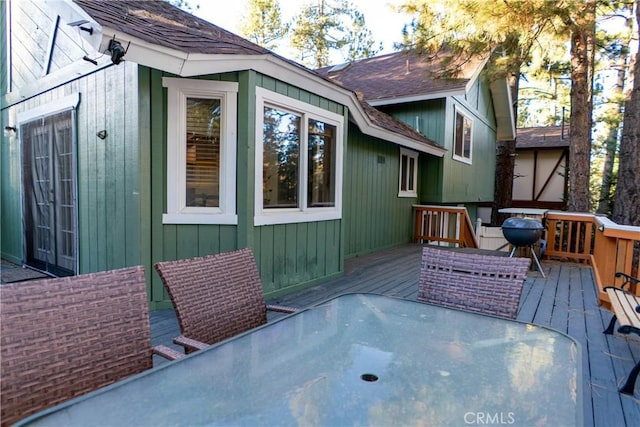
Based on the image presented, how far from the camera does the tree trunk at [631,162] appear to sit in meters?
5.98

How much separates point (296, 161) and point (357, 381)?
3.44m

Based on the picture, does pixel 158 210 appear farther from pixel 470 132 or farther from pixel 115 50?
pixel 470 132

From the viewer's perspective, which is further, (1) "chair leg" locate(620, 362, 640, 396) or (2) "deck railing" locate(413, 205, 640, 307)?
(2) "deck railing" locate(413, 205, 640, 307)

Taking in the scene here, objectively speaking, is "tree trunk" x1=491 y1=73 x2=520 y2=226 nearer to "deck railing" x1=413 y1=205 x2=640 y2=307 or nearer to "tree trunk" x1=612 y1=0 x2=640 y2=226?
"deck railing" x1=413 y1=205 x2=640 y2=307

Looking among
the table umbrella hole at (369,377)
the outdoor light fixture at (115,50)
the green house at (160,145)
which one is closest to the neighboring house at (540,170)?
the green house at (160,145)

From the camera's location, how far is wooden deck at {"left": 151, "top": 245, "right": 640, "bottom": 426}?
217 cm

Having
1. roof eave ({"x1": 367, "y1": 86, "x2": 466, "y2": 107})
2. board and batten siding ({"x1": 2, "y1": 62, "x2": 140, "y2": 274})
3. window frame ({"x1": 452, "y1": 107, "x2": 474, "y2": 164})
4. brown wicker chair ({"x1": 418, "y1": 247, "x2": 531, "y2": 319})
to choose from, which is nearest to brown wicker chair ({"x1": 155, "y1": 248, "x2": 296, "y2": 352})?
brown wicker chair ({"x1": 418, "y1": 247, "x2": 531, "y2": 319})

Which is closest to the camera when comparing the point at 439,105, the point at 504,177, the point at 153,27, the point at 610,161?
the point at 153,27

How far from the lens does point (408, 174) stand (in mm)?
8922

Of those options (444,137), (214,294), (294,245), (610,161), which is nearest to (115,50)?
(214,294)

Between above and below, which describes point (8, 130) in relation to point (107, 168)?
above

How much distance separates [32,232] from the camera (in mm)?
5367

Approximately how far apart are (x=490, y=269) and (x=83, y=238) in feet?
13.7

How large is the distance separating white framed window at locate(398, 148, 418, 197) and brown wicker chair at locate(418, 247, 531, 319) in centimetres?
639
